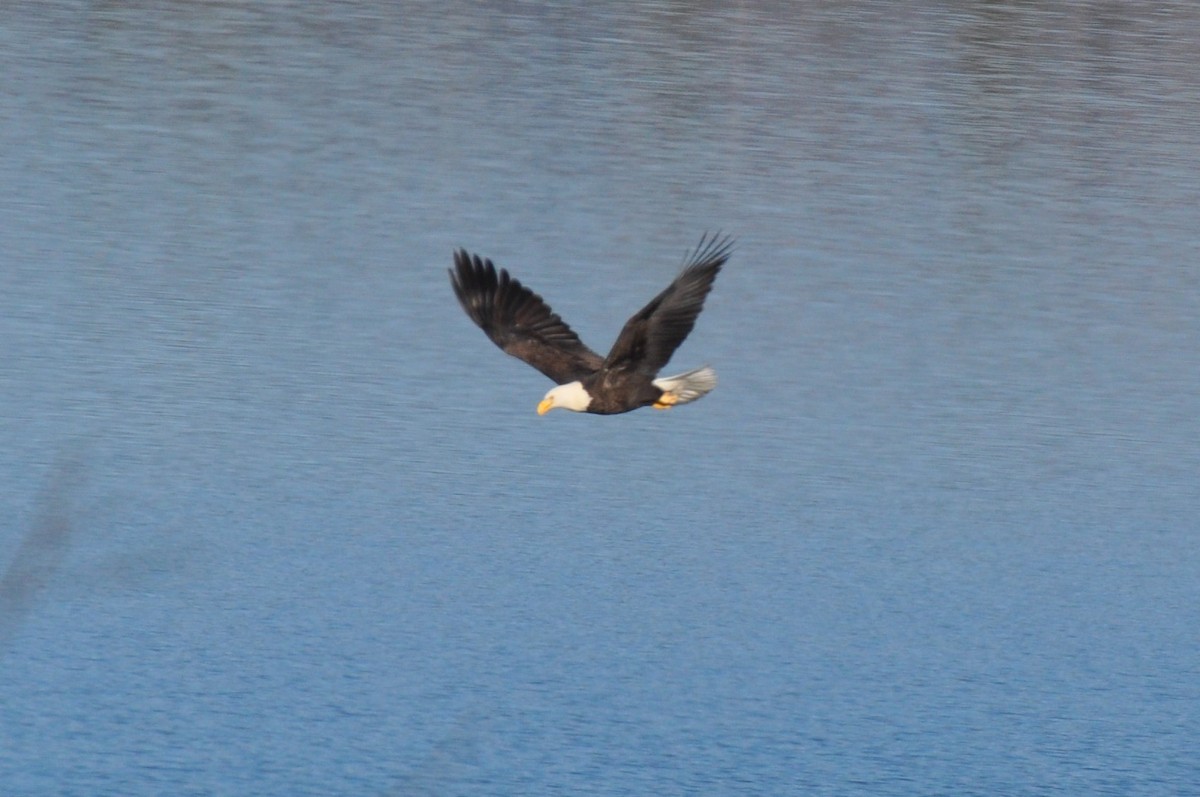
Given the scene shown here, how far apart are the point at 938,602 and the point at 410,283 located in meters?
2.94

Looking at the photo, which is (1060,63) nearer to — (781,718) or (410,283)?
(410,283)

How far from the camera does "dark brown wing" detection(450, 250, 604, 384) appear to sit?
16.6 feet

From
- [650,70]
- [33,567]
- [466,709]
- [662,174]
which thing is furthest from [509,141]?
[33,567]

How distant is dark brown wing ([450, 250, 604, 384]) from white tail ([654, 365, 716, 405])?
0.30 metres

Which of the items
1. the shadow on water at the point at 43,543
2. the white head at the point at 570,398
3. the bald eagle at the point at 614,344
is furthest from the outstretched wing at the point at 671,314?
the shadow on water at the point at 43,543

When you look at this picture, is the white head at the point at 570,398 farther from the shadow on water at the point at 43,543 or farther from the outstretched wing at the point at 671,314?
the shadow on water at the point at 43,543

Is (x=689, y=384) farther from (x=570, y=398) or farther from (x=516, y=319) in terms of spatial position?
(x=516, y=319)

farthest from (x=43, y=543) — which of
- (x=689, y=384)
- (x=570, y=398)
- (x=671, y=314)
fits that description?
(x=689, y=384)

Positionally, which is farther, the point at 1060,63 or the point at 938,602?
the point at 1060,63

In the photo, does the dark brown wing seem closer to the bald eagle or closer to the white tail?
the bald eagle

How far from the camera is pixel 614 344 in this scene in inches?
187

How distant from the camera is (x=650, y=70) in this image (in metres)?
10.5

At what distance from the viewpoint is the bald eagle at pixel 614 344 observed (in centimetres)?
434

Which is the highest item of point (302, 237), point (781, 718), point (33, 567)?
point (33, 567)
